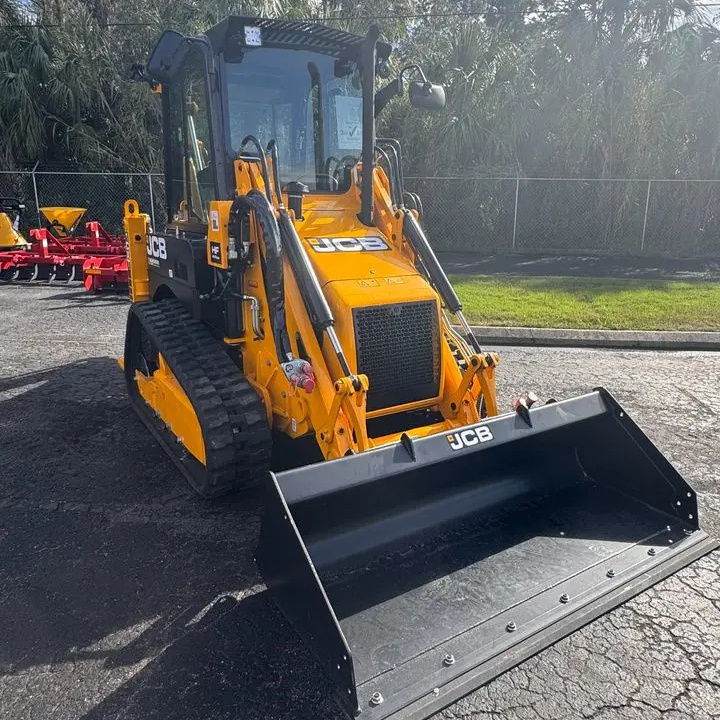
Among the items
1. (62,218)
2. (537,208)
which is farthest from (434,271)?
(537,208)

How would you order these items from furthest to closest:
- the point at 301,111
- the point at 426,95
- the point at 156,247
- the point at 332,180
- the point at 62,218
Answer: the point at 62,218, the point at 156,247, the point at 332,180, the point at 301,111, the point at 426,95

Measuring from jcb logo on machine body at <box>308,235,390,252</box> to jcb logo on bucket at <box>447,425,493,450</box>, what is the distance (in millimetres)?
1658

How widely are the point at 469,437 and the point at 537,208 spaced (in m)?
14.3

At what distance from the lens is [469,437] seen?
3273mm

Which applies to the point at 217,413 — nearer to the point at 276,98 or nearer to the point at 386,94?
the point at 276,98

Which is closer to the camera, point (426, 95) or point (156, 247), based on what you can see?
point (426, 95)

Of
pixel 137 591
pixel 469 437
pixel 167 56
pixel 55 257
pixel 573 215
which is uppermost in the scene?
pixel 167 56

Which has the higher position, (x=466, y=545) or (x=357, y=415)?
(x=357, y=415)

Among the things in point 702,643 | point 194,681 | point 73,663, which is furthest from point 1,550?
point 702,643

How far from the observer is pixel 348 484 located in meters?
2.92

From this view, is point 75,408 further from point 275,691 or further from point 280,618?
point 275,691

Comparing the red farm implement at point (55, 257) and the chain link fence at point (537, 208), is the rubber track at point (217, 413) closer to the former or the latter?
the red farm implement at point (55, 257)

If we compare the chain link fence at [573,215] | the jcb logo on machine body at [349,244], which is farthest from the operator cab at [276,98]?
the chain link fence at [573,215]

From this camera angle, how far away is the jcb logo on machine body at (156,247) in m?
5.30
